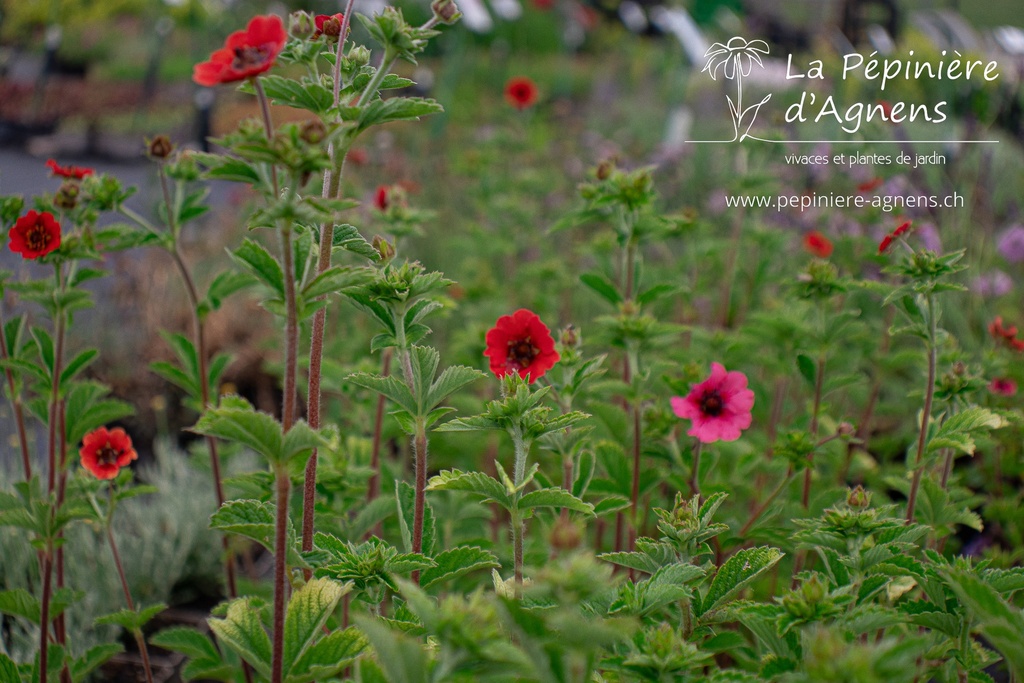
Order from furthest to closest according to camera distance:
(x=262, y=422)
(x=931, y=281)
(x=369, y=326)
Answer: (x=369, y=326)
(x=931, y=281)
(x=262, y=422)

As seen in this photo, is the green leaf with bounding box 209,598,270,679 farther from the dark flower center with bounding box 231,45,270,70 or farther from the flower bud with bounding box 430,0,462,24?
the flower bud with bounding box 430,0,462,24

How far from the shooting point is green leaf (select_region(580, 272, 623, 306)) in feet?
5.81

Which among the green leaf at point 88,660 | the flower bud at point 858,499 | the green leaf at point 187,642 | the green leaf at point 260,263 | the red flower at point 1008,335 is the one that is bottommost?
the green leaf at point 88,660

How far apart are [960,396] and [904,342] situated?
210cm

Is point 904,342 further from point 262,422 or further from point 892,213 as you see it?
point 262,422

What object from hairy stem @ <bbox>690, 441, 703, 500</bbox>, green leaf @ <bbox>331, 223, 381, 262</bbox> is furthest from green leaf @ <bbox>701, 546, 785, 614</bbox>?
green leaf @ <bbox>331, 223, 381, 262</bbox>

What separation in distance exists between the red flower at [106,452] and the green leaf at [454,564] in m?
0.75

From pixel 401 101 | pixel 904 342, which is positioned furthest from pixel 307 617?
pixel 904 342

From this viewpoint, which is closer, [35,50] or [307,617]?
[307,617]

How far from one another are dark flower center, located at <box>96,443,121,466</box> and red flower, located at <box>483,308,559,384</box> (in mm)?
810

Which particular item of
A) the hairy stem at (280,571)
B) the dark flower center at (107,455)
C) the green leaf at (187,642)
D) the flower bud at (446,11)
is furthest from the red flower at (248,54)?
the green leaf at (187,642)

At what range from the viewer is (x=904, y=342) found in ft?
11.3

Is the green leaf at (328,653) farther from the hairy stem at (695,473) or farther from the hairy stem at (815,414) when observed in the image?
the hairy stem at (815,414)

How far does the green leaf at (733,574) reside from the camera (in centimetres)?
108
